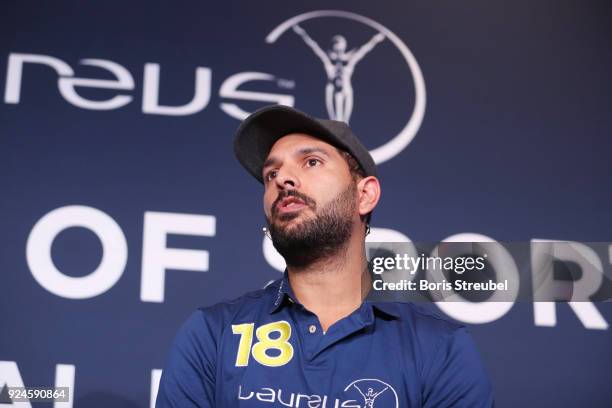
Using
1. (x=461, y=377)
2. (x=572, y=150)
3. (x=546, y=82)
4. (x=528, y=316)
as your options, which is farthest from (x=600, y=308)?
(x=461, y=377)

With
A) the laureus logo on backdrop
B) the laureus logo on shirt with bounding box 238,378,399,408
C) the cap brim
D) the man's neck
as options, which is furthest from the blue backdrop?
the laureus logo on shirt with bounding box 238,378,399,408

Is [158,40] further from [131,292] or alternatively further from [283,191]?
[283,191]

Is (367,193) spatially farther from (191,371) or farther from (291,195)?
(191,371)

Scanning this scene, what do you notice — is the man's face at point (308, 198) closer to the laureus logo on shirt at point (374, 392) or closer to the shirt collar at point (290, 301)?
the shirt collar at point (290, 301)

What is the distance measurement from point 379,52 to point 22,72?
1.11 m

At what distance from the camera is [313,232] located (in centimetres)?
132

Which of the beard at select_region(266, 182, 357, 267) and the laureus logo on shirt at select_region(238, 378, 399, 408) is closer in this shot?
the laureus logo on shirt at select_region(238, 378, 399, 408)

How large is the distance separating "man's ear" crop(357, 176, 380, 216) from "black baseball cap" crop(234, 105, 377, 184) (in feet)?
0.05

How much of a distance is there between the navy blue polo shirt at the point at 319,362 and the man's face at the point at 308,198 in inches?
4.3

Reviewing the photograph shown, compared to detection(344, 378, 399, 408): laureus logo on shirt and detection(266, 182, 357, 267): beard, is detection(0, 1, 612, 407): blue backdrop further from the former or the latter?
detection(344, 378, 399, 408): laureus logo on shirt

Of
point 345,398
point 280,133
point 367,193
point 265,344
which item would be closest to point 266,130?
point 280,133

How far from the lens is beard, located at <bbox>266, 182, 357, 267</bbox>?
51.9 inches

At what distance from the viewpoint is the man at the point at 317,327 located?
1.20 metres

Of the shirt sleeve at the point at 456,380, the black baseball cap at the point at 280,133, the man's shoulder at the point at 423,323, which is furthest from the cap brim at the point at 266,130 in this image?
the shirt sleeve at the point at 456,380
